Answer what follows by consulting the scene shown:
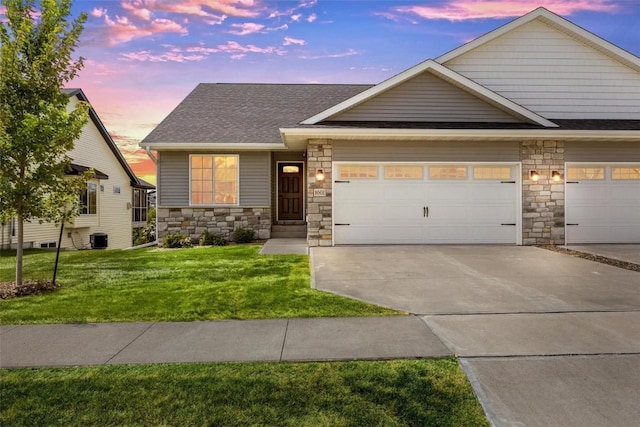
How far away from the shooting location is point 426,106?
1059 centimetres

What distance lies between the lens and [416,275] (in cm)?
669

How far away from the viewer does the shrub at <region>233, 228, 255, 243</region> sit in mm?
12023

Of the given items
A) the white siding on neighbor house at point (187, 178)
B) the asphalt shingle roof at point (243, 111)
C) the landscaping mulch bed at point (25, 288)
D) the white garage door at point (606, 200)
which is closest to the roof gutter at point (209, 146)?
the asphalt shingle roof at point (243, 111)

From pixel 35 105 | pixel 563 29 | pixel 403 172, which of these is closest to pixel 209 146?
pixel 35 105

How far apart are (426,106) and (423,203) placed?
2858mm

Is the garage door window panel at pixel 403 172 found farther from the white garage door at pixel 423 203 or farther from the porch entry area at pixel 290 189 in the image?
the porch entry area at pixel 290 189

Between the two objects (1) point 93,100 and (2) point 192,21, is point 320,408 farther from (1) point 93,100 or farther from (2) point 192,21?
(1) point 93,100

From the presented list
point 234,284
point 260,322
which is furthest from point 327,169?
point 260,322

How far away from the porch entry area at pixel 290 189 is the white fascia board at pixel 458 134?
3.14m

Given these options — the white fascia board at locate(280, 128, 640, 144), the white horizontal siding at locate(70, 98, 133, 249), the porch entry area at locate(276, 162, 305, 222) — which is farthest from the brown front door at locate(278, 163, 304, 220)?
the white horizontal siding at locate(70, 98, 133, 249)

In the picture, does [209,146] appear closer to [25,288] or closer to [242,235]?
[242,235]

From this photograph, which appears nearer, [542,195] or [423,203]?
[423,203]

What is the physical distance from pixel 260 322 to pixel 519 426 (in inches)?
106

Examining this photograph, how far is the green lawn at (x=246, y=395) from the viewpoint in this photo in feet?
→ 7.80
